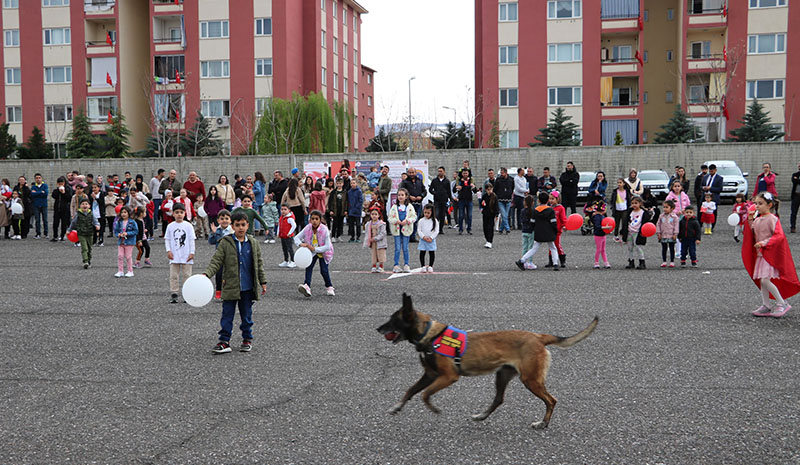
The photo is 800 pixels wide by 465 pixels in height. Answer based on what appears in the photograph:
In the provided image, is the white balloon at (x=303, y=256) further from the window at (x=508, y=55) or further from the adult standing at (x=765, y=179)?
the window at (x=508, y=55)

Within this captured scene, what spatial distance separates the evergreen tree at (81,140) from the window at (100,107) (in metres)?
3.78

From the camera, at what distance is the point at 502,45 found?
50.0 meters

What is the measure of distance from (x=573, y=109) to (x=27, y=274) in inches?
1603

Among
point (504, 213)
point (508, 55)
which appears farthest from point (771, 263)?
point (508, 55)

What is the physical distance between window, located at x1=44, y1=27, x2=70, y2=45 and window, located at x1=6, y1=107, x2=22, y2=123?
20.1 feet

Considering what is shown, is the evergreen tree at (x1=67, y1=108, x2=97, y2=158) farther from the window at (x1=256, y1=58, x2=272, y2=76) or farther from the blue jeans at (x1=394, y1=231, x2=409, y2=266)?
the blue jeans at (x1=394, y1=231, x2=409, y2=266)

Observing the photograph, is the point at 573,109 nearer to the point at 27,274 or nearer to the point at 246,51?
the point at 246,51

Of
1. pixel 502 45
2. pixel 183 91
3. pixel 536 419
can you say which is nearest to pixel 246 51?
pixel 183 91

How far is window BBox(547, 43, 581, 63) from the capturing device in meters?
49.8

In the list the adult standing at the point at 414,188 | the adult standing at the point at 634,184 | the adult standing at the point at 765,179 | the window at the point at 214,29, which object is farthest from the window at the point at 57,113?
the adult standing at the point at 765,179

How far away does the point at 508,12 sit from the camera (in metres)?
49.9

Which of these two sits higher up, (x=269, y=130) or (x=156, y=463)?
(x=269, y=130)

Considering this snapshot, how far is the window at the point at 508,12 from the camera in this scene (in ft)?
163

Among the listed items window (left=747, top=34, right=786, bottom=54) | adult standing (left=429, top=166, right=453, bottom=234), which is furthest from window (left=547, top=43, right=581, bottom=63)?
adult standing (left=429, top=166, right=453, bottom=234)
